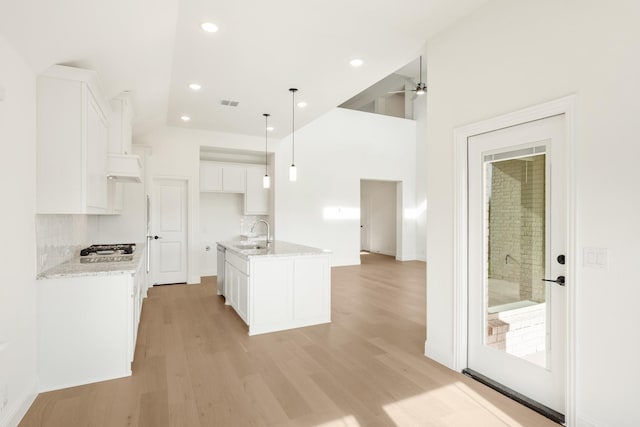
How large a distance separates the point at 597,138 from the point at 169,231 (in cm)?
643

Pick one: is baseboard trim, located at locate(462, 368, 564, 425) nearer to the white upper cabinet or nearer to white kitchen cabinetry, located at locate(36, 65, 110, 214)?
white kitchen cabinetry, located at locate(36, 65, 110, 214)

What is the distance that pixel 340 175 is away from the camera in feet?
28.1

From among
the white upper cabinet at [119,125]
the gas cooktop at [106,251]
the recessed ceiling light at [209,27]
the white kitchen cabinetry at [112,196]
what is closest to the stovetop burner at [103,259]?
the gas cooktop at [106,251]

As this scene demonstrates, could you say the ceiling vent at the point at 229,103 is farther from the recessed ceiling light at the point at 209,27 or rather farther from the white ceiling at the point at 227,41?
the recessed ceiling light at the point at 209,27

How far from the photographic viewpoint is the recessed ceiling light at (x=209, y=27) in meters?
3.03

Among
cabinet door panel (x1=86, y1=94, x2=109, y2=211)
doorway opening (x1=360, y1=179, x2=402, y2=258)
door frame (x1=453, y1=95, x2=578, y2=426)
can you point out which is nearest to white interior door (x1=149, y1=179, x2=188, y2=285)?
cabinet door panel (x1=86, y1=94, x2=109, y2=211)

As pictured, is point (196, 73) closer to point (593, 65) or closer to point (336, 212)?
point (593, 65)

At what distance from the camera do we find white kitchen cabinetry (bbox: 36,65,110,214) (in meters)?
2.52

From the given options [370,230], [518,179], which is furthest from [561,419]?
[370,230]

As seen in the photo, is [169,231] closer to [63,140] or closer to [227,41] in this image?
[63,140]

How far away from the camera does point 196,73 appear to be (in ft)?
13.3

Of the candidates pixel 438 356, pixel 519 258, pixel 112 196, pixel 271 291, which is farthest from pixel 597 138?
pixel 112 196

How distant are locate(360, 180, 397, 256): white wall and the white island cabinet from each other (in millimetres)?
8530

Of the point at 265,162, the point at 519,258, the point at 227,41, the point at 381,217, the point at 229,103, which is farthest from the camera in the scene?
the point at 381,217
